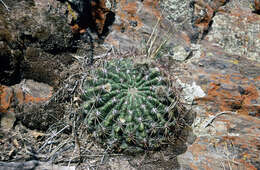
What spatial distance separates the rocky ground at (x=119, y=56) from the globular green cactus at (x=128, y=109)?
20cm

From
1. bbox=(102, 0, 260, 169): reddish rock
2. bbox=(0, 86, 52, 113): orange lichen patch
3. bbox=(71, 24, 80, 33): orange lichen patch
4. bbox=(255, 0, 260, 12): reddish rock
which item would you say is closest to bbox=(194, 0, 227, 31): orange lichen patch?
bbox=(102, 0, 260, 169): reddish rock

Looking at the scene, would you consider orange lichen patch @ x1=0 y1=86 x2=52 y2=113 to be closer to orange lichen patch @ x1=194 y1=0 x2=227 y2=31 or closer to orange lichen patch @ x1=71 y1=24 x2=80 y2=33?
orange lichen patch @ x1=71 y1=24 x2=80 y2=33

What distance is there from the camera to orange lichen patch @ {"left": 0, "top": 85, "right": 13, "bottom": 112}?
9.68ft

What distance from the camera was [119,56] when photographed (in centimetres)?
378

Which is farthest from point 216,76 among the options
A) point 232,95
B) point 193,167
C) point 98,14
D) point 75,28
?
point 75,28

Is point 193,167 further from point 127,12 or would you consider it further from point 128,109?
point 127,12

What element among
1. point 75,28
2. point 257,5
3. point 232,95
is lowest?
point 232,95

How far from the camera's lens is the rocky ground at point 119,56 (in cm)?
307

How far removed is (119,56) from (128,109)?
3.58ft

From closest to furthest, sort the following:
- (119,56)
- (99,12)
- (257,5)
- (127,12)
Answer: (119,56)
(99,12)
(127,12)
(257,5)

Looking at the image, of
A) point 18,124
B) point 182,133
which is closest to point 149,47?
point 182,133

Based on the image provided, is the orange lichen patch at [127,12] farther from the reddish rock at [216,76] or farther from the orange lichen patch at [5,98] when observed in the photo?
the orange lichen patch at [5,98]

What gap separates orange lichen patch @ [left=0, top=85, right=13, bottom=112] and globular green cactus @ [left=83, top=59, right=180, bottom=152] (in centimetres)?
92

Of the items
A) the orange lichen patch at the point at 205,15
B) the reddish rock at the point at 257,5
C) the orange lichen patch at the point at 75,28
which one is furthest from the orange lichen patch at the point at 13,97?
the reddish rock at the point at 257,5
